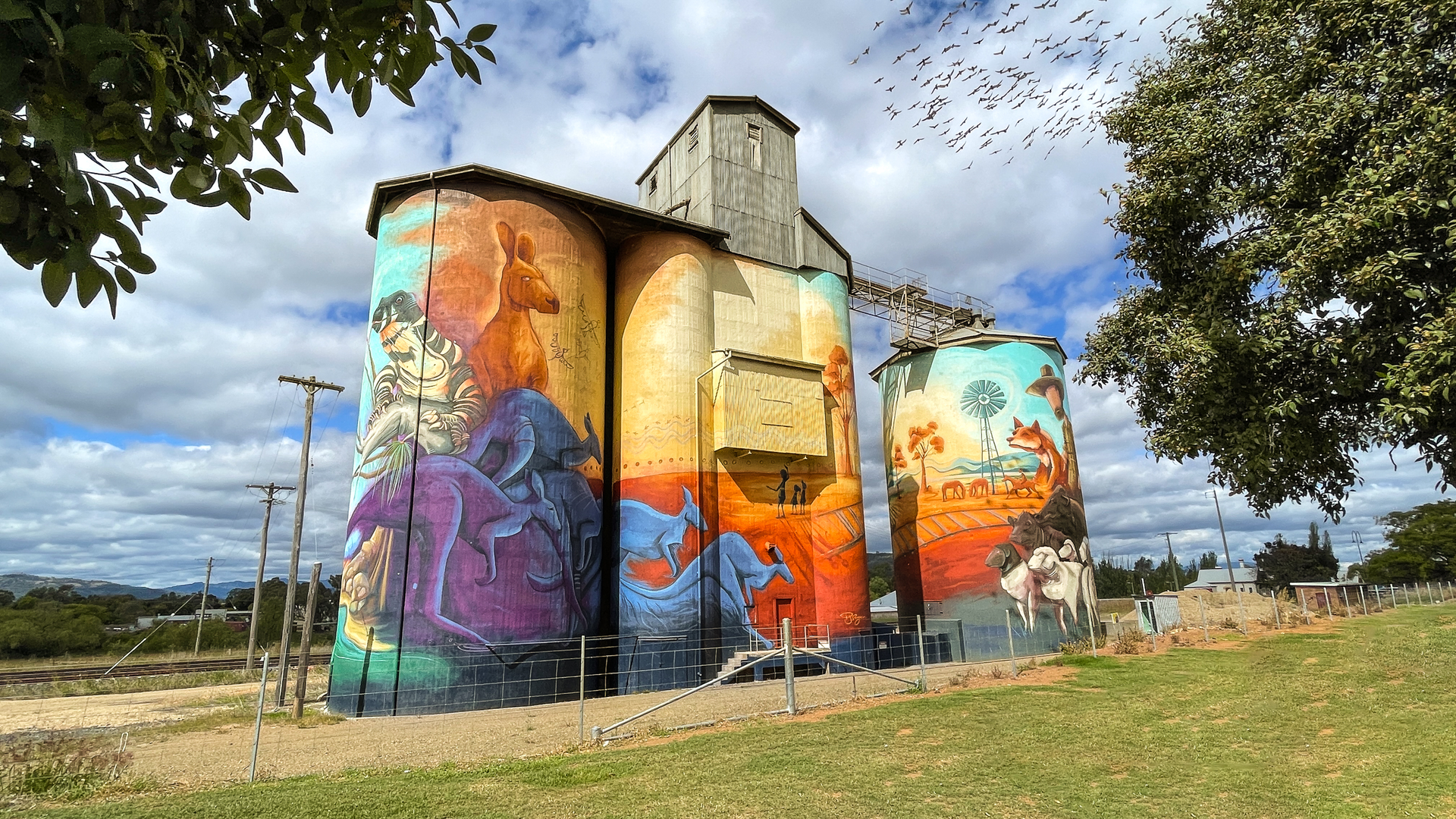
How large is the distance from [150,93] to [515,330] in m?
20.8

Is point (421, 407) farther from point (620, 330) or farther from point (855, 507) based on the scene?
point (855, 507)

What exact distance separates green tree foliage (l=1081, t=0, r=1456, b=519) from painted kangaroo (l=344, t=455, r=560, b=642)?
16371 millimetres

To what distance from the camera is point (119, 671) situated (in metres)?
32.2

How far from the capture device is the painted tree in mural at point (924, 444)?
34.3 meters

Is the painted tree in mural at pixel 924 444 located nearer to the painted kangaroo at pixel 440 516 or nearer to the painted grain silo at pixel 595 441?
the painted grain silo at pixel 595 441

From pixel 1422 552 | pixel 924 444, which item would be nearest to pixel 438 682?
pixel 924 444

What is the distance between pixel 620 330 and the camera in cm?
2655

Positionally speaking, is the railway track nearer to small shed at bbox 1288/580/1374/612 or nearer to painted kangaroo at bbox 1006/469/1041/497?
painted kangaroo at bbox 1006/469/1041/497

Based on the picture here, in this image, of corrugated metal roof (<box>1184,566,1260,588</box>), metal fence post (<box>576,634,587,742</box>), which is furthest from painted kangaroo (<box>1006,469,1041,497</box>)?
corrugated metal roof (<box>1184,566,1260,588</box>)

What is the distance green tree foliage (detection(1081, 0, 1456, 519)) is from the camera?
636cm

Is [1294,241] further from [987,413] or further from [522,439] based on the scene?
[987,413]

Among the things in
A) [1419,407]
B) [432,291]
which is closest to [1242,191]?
[1419,407]

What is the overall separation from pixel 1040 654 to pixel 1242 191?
2765 cm

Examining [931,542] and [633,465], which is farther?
[931,542]
